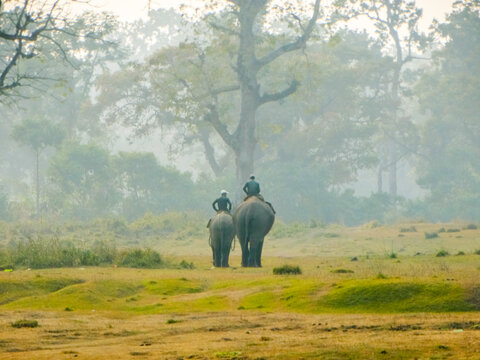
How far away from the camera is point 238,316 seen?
41.1 ft

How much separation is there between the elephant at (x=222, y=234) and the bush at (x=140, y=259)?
5.70 feet

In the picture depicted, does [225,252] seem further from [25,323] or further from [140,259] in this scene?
[25,323]

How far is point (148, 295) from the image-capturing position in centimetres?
1620

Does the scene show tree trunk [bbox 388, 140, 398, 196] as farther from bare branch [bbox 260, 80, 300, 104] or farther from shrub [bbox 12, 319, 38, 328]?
shrub [bbox 12, 319, 38, 328]

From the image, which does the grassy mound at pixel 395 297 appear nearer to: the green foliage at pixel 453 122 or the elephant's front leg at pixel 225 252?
the elephant's front leg at pixel 225 252

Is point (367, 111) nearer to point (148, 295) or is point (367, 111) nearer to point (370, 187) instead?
point (370, 187)

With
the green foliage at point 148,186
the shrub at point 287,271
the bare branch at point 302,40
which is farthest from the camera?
the green foliage at point 148,186

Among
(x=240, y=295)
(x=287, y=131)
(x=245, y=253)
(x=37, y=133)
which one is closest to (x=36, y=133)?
(x=37, y=133)

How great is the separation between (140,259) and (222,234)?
2.57m

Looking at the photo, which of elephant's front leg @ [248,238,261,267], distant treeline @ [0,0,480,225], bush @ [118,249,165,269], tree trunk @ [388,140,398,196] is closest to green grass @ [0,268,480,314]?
elephant's front leg @ [248,238,261,267]

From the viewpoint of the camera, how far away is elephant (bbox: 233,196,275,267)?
76.3ft

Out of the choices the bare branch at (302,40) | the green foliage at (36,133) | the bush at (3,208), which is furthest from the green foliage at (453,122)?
the bush at (3,208)

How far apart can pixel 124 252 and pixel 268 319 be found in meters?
13.2

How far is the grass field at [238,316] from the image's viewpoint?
9.09 metres
